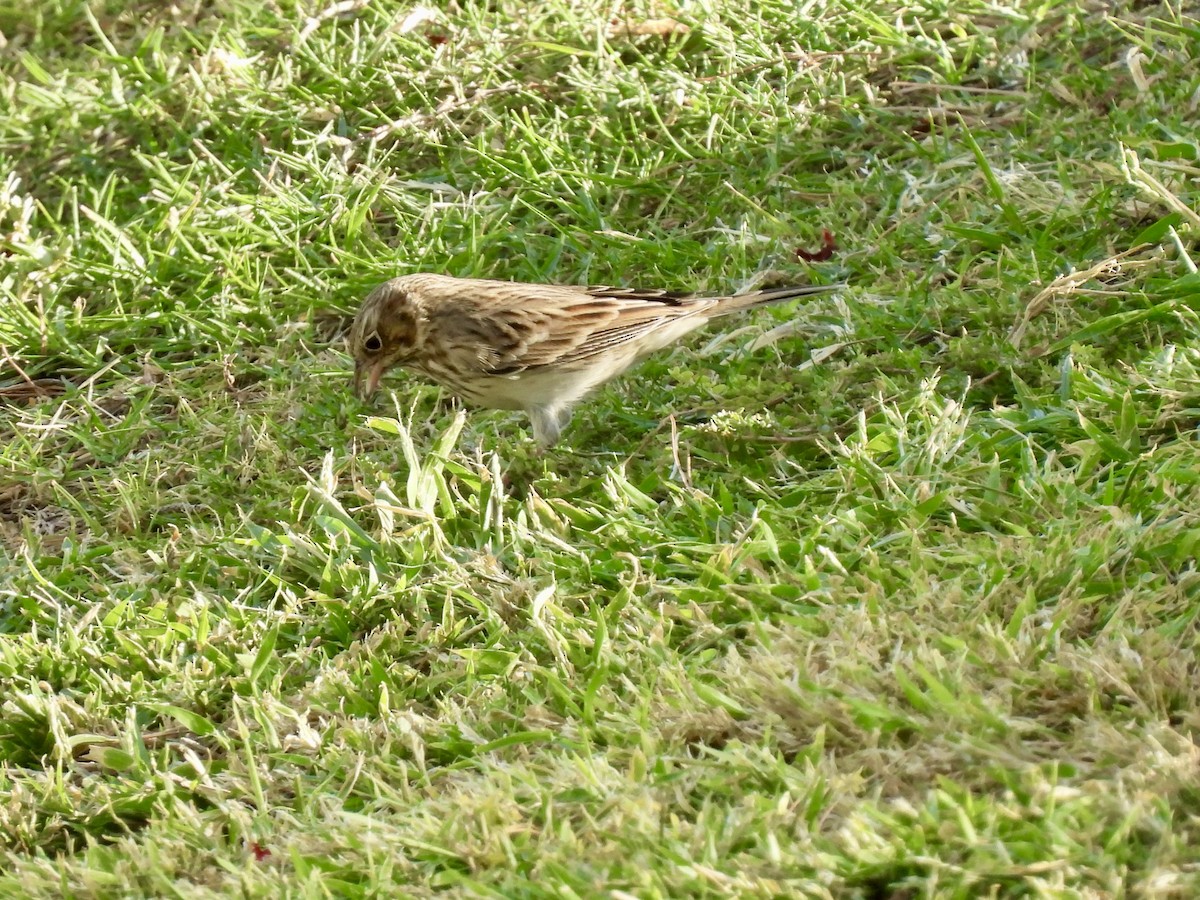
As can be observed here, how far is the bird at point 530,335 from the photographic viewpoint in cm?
639

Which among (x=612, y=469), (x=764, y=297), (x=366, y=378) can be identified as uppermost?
(x=764, y=297)

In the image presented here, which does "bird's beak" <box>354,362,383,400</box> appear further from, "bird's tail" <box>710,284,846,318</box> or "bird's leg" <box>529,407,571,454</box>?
"bird's tail" <box>710,284,846,318</box>

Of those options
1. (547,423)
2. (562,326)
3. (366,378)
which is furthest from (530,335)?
(366,378)

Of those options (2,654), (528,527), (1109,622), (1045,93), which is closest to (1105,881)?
(1109,622)

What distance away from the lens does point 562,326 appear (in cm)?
644

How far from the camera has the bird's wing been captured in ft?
21.0

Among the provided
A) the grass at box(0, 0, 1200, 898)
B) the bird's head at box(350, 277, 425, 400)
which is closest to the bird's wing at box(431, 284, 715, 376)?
the bird's head at box(350, 277, 425, 400)

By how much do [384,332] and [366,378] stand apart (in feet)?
0.92


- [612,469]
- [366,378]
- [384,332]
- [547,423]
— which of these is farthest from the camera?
[366,378]

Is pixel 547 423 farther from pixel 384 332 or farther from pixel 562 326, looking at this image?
pixel 384 332

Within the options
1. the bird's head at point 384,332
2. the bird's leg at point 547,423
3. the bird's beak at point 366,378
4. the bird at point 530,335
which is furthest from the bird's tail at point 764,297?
the bird's beak at point 366,378

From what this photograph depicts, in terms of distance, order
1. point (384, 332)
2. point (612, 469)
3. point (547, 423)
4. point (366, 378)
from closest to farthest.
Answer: point (612, 469) < point (547, 423) < point (384, 332) < point (366, 378)

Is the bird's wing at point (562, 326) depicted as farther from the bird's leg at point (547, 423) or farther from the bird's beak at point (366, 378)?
the bird's beak at point (366, 378)

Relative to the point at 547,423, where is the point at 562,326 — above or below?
above
